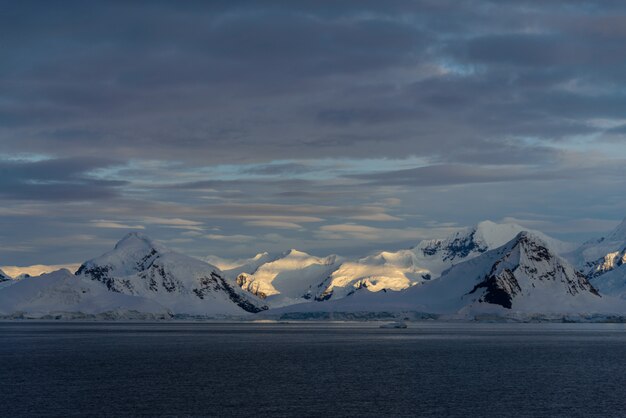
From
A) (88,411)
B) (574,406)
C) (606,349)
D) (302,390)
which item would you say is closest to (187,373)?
(302,390)

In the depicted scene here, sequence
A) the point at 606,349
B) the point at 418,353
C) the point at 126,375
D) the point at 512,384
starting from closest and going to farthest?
1. the point at 512,384
2. the point at 126,375
3. the point at 418,353
4. the point at 606,349

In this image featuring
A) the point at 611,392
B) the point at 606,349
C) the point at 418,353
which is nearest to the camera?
the point at 611,392

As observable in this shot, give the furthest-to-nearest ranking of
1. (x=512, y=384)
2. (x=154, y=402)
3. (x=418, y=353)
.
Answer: (x=418, y=353) → (x=512, y=384) → (x=154, y=402)

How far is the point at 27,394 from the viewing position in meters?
96.2

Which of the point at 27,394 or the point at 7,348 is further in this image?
the point at 7,348

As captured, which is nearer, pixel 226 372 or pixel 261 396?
pixel 261 396

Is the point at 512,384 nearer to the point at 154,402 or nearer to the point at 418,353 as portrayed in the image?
the point at 154,402

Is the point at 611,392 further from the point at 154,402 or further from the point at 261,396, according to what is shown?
the point at 154,402

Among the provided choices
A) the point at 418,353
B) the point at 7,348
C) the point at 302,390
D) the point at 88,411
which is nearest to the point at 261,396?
the point at 302,390

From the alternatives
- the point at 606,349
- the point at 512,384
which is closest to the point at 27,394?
the point at 512,384

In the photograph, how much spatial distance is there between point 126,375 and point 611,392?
57493 millimetres

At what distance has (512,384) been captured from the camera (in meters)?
109

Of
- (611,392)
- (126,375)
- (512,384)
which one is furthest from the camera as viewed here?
(126,375)

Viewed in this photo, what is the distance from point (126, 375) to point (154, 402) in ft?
92.2
